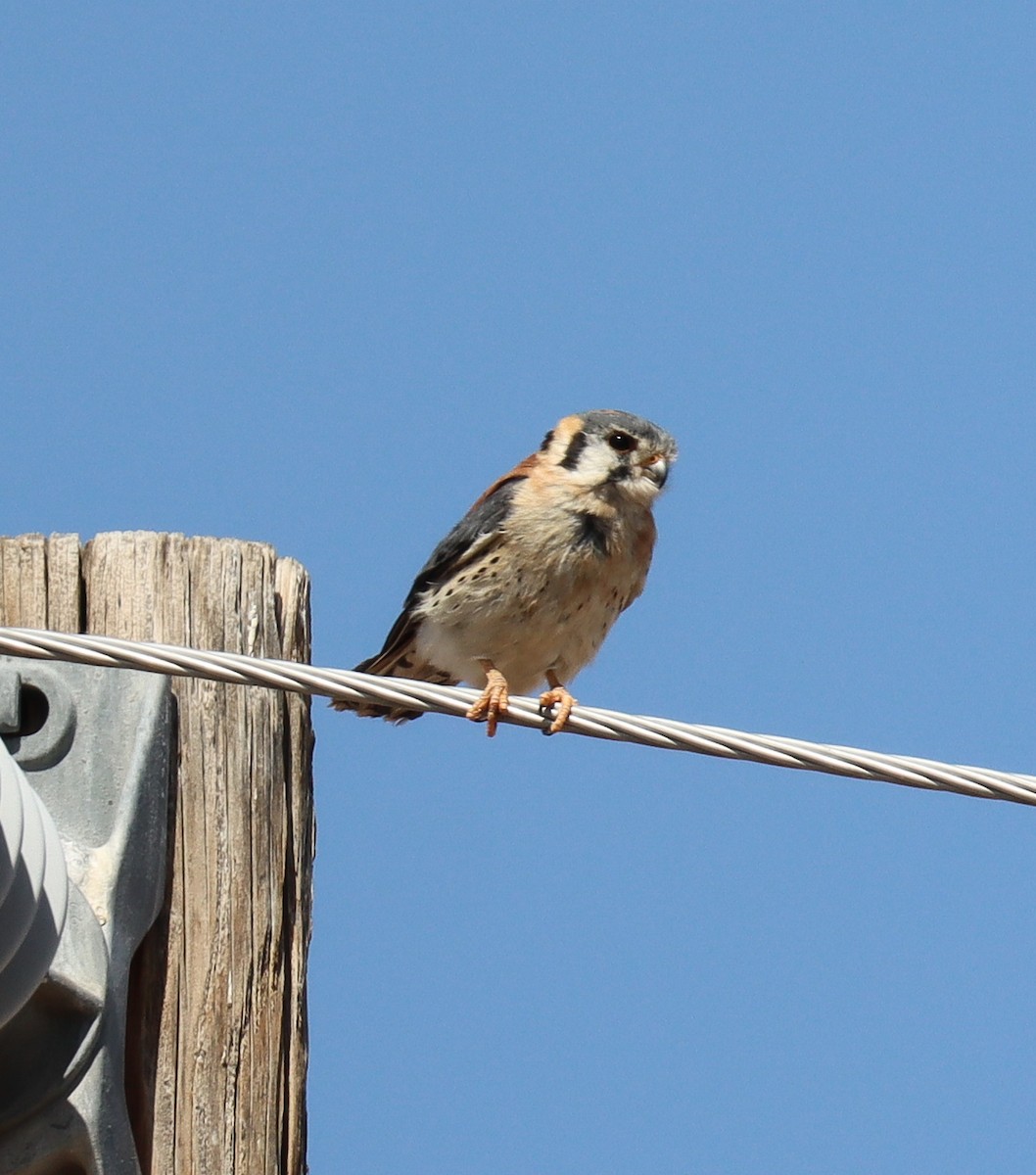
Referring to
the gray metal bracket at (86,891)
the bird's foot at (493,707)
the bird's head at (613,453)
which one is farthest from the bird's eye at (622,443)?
the gray metal bracket at (86,891)

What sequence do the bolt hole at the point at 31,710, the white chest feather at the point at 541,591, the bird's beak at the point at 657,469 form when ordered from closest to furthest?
the bolt hole at the point at 31,710 < the white chest feather at the point at 541,591 < the bird's beak at the point at 657,469

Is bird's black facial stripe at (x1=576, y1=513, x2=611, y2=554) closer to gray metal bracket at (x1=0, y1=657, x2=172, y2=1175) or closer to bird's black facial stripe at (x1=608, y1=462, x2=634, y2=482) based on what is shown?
bird's black facial stripe at (x1=608, y1=462, x2=634, y2=482)

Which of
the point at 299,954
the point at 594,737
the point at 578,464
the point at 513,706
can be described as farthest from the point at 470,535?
the point at 299,954

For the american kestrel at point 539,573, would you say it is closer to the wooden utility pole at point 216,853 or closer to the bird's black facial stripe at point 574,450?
the bird's black facial stripe at point 574,450

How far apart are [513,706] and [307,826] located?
1.21 m

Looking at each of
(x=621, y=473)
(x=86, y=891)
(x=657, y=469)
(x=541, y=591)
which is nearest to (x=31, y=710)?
(x=86, y=891)

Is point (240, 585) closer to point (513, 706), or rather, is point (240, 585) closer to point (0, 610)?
point (0, 610)

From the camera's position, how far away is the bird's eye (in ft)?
18.6

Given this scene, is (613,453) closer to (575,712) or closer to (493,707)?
(493,707)

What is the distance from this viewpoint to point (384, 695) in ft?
9.78

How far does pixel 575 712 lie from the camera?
116 inches

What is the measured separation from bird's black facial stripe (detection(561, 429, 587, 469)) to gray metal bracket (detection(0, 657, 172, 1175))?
285 cm

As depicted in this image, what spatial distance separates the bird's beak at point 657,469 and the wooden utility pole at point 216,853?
8.48ft

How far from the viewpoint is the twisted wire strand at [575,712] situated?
2646 mm
